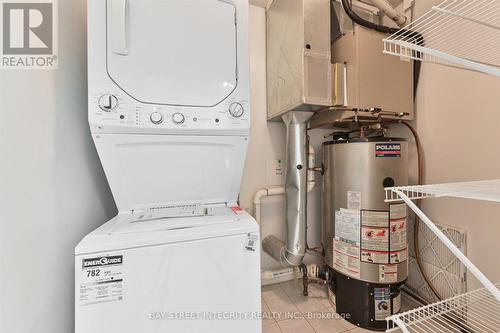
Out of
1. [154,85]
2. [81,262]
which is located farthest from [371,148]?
[81,262]

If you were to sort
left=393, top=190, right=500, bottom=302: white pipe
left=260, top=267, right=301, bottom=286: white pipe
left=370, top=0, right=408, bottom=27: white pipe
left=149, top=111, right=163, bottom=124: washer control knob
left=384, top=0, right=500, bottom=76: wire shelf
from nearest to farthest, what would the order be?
left=393, top=190, right=500, bottom=302: white pipe → left=149, top=111, right=163, bottom=124: washer control knob → left=384, top=0, right=500, bottom=76: wire shelf → left=370, top=0, right=408, bottom=27: white pipe → left=260, top=267, right=301, bottom=286: white pipe

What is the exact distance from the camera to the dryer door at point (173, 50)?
2.61 feet

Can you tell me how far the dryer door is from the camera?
80cm

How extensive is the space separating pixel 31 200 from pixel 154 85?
554mm

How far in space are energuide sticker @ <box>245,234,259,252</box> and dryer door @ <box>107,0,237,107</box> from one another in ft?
1.91

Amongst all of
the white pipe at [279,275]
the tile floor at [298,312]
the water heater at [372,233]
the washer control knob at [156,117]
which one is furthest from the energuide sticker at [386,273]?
the washer control knob at [156,117]

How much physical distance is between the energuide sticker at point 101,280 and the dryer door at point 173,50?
23.3 inches

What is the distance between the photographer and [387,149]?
121 cm

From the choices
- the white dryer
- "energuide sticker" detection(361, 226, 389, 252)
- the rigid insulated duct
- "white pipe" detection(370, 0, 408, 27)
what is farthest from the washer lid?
"white pipe" detection(370, 0, 408, 27)

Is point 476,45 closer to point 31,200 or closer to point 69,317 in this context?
point 31,200

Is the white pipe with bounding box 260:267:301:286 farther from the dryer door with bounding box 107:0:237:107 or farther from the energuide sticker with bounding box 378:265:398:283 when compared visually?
the dryer door with bounding box 107:0:237:107

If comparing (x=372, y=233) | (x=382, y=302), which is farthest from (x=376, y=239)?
(x=382, y=302)

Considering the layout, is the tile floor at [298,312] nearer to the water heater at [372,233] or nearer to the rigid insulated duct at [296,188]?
the water heater at [372,233]

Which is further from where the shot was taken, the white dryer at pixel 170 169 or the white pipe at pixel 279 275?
the white pipe at pixel 279 275
